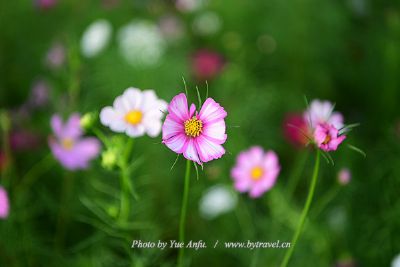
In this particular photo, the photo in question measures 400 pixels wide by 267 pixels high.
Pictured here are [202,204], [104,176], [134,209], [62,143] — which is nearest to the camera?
[134,209]

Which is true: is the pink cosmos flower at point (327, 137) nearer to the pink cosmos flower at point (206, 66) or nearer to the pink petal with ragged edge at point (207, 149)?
the pink petal with ragged edge at point (207, 149)

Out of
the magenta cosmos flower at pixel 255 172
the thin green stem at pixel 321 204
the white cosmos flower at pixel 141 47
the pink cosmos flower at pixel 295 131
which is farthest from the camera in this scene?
the white cosmos flower at pixel 141 47

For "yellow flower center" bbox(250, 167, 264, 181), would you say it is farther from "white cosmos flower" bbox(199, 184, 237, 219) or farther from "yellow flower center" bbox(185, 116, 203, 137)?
"yellow flower center" bbox(185, 116, 203, 137)

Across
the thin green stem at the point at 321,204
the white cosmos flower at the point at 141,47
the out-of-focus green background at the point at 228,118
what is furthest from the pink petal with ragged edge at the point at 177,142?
the white cosmos flower at the point at 141,47

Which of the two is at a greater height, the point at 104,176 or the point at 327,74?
the point at 327,74

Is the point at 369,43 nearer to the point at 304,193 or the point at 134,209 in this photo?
the point at 304,193

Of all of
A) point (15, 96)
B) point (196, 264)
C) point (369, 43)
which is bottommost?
point (196, 264)

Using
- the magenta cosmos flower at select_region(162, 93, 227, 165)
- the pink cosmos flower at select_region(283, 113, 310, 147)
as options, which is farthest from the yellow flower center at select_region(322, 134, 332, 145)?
the pink cosmos flower at select_region(283, 113, 310, 147)

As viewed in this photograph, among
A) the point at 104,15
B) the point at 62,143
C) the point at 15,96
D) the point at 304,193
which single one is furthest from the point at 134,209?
the point at 104,15
